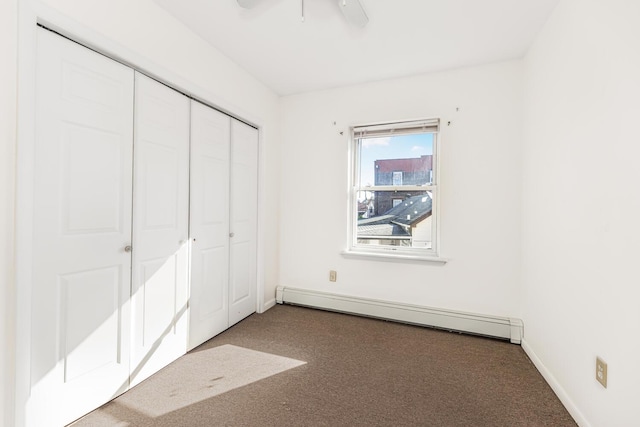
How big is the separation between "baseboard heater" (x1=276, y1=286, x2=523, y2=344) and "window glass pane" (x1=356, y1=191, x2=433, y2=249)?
66cm

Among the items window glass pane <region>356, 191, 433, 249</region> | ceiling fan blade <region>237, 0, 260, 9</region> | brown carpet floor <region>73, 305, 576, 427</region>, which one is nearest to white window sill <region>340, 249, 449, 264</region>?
window glass pane <region>356, 191, 433, 249</region>

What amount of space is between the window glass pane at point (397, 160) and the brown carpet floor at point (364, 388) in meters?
1.59

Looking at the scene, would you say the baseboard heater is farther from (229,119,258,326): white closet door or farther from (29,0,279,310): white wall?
(229,119,258,326): white closet door

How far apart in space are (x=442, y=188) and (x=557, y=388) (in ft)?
5.75

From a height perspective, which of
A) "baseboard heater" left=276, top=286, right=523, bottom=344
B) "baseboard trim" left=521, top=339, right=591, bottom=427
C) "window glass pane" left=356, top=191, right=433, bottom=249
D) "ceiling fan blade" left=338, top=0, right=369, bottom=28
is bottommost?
"baseboard trim" left=521, top=339, right=591, bottom=427

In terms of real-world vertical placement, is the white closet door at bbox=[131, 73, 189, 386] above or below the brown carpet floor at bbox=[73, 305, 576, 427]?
above

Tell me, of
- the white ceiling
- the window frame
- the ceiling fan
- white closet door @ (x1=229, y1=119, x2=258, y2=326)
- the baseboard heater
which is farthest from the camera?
the window frame

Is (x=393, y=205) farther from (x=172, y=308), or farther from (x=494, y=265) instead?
(x=172, y=308)

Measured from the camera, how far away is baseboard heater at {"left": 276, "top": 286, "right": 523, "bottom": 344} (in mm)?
2596

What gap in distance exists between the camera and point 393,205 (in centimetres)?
314

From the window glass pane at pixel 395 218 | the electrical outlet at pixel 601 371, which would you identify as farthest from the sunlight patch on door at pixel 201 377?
the electrical outlet at pixel 601 371

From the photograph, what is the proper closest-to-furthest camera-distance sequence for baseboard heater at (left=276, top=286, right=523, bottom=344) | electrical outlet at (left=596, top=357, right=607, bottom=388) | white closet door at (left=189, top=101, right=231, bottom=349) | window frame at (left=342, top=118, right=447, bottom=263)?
electrical outlet at (left=596, top=357, right=607, bottom=388)
white closet door at (left=189, top=101, right=231, bottom=349)
baseboard heater at (left=276, top=286, right=523, bottom=344)
window frame at (left=342, top=118, right=447, bottom=263)

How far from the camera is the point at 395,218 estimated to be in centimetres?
314

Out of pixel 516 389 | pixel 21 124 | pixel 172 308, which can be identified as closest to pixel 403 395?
pixel 516 389
